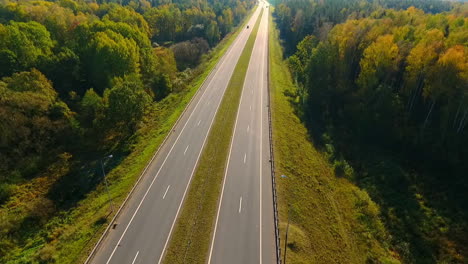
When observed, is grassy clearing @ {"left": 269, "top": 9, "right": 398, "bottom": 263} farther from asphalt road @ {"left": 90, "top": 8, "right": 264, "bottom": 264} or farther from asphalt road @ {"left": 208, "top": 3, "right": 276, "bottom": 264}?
asphalt road @ {"left": 90, "top": 8, "right": 264, "bottom": 264}

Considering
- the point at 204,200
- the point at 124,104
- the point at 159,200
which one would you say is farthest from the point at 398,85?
the point at 124,104

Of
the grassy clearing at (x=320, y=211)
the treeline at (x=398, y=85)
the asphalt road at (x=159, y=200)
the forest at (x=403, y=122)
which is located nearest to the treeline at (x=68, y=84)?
the asphalt road at (x=159, y=200)

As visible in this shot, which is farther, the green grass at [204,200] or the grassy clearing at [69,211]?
the grassy clearing at [69,211]

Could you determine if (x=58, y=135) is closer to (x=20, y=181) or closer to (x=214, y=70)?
(x=20, y=181)

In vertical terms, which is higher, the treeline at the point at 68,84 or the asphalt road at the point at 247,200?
the treeline at the point at 68,84

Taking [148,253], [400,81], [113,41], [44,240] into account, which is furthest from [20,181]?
[400,81]

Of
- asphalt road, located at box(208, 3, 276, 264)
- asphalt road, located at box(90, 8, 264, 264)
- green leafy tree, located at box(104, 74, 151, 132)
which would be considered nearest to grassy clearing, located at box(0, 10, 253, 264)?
asphalt road, located at box(90, 8, 264, 264)

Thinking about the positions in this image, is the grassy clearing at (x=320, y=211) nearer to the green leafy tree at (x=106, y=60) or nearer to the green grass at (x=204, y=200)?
the green grass at (x=204, y=200)
